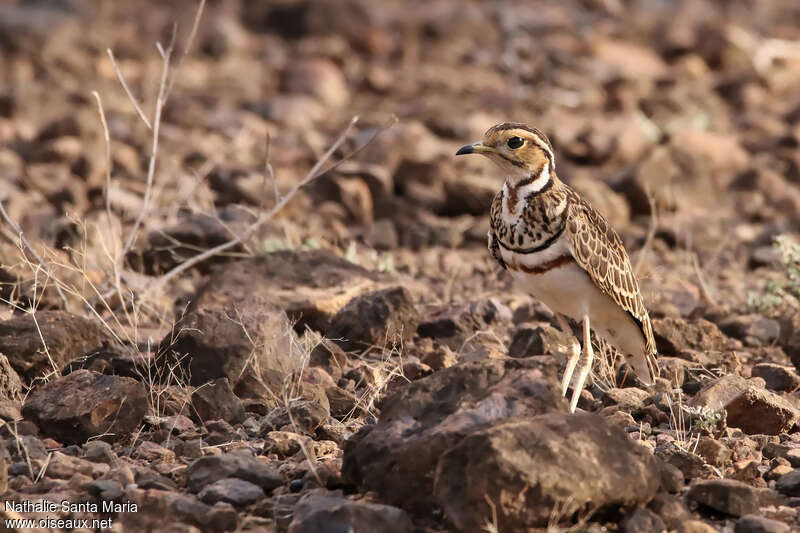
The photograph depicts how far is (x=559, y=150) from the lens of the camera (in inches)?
431

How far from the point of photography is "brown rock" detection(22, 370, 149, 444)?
4.72 m

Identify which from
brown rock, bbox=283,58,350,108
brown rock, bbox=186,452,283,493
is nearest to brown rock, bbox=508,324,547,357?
brown rock, bbox=186,452,283,493

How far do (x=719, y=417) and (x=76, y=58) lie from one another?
33.0 ft

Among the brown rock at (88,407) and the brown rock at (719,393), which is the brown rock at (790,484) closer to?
the brown rock at (719,393)

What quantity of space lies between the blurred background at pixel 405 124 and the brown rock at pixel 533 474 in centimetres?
283

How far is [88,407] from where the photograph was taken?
4.72 metres

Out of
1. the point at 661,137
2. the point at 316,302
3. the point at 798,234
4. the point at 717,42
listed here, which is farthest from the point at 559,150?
the point at 316,302

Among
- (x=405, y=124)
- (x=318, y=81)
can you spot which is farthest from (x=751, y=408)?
(x=318, y=81)

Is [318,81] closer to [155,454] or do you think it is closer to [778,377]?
[778,377]

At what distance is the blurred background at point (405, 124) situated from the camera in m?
8.18

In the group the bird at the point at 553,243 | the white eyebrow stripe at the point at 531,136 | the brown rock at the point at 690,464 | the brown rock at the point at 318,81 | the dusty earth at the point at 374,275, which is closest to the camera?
the dusty earth at the point at 374,275

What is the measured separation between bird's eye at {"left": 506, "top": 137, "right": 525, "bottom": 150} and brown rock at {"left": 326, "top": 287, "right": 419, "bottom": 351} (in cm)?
116

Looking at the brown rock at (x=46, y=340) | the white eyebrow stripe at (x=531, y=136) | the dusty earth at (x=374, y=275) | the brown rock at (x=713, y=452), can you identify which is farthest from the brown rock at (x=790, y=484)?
the brown rock at (x=46, y=340)

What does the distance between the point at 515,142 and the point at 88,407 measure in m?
2.09
